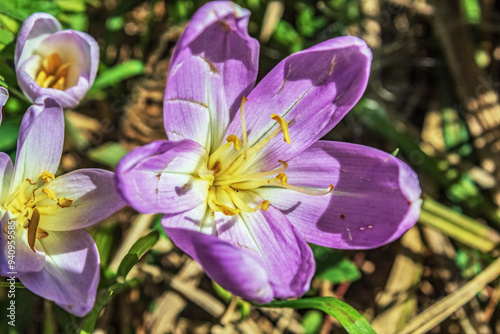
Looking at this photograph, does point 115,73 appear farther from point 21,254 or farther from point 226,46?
point 21,254

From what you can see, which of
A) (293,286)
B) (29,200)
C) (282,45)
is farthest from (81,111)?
(293,286)

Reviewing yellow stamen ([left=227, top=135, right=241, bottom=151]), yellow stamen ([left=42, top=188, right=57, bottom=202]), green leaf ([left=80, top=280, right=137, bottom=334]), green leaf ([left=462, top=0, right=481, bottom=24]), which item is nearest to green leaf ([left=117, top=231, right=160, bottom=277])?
green leaf ([left=80, top=280, right=137, bottom=334])

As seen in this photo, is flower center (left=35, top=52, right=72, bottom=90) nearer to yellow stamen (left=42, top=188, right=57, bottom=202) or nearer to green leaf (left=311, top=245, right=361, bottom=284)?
yellow stamen (left=42, top=188, right=57, bottom=202)

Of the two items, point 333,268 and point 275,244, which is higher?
point 275,244

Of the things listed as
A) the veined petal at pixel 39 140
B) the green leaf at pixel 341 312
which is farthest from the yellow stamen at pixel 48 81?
the green leaf at pixel 341 312

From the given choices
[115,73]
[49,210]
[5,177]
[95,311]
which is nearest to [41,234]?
[49,210]

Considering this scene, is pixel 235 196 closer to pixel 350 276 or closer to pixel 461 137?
pixel 350 276
